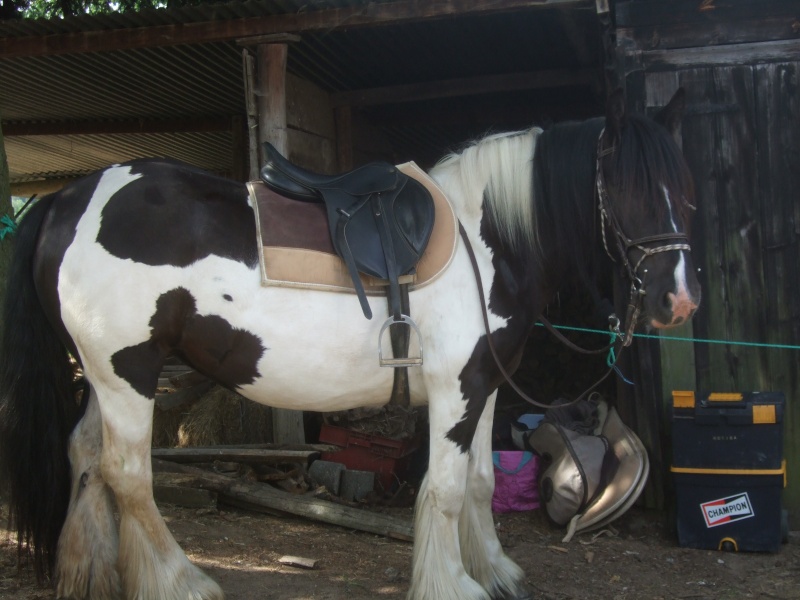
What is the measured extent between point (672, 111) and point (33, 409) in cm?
294

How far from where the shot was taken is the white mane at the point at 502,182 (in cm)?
309

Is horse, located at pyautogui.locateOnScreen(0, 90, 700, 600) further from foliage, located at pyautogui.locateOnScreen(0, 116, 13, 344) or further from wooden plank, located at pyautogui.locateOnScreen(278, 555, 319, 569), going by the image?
foliage, located at pyautogui.locateOnScreen(0, 116, 13, 344)

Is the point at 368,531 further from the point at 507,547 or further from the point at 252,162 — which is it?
the point at 252,162

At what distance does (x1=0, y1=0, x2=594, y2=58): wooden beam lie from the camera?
440 cm

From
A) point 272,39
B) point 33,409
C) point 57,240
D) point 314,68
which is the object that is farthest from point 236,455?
point 314,68

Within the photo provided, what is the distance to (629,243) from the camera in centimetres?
286

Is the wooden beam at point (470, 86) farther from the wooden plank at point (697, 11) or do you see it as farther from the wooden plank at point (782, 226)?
the wooden plank at point (782, 226)

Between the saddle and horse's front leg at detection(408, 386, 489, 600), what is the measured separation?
24cm

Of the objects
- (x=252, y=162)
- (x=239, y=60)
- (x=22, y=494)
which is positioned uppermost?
(x=239, y=60)

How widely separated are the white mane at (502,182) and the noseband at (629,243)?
0.28m

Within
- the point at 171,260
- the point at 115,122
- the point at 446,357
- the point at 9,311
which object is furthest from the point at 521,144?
the point at 115,122

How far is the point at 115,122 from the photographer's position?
8.93 m

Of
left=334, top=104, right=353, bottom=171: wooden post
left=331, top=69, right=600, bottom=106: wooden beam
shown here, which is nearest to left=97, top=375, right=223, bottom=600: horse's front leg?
left=334, top=104, right=353, bottom=171: wooden post

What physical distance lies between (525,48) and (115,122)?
5.15 metres
